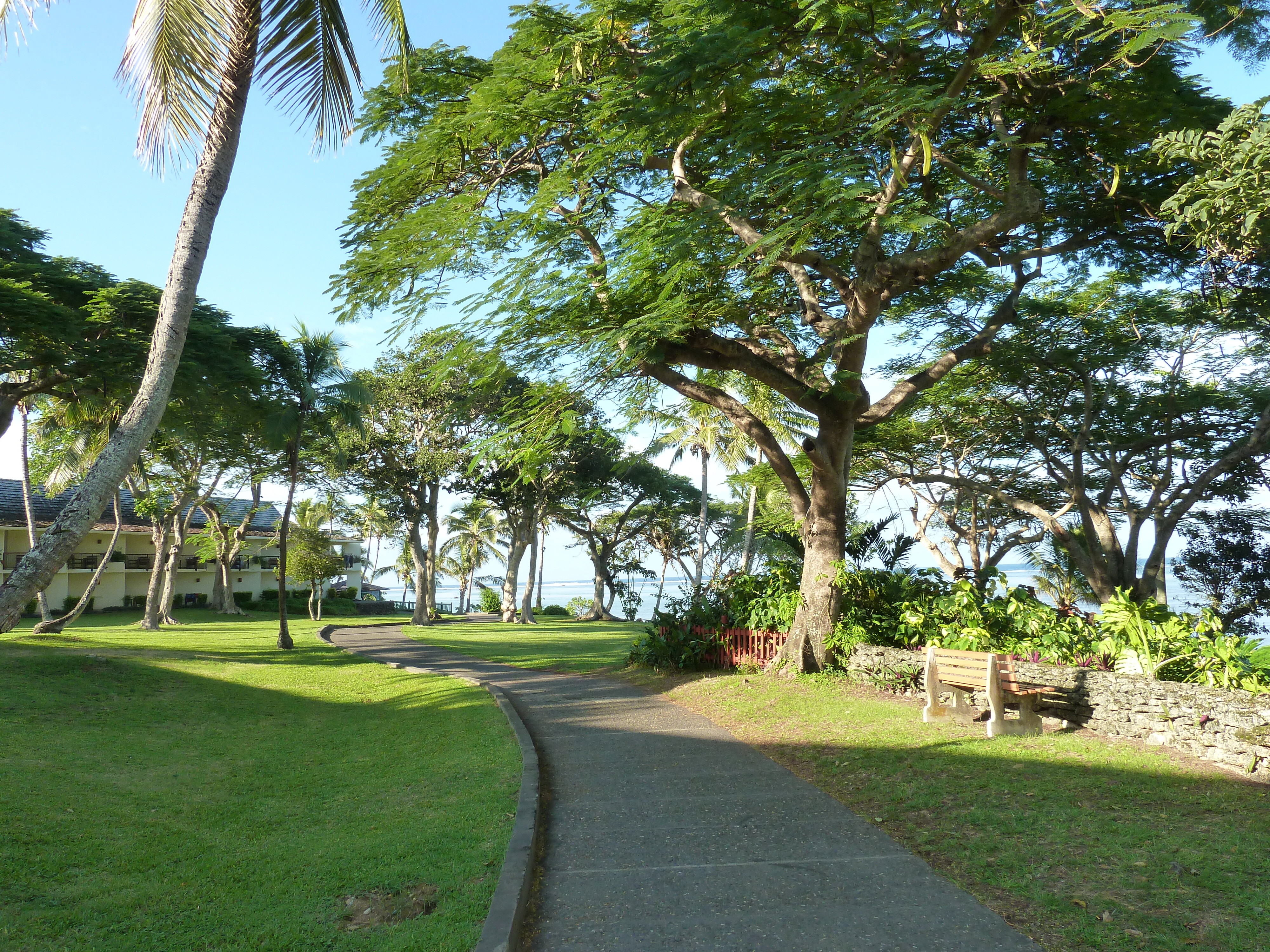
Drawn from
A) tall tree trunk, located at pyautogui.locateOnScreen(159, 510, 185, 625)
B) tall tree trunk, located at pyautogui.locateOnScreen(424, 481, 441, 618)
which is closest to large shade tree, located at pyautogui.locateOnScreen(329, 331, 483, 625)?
tall tree trunk, located at pyautogui.locateOnScreen(424, 481, 441, 618)

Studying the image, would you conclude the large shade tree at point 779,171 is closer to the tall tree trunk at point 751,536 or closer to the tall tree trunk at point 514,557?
the tall tree trunk at point 751,536

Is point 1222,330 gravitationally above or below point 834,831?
above

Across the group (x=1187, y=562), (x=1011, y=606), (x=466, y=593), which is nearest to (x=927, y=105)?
(x=1011, y=606)

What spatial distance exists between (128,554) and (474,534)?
19061 millimetres

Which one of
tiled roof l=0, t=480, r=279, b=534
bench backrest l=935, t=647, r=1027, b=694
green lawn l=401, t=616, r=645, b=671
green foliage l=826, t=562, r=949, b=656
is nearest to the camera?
bench backrest l=935, t=647, r=1027, b=694

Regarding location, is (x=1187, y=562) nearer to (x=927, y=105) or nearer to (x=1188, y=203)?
(x=1188, y=203)

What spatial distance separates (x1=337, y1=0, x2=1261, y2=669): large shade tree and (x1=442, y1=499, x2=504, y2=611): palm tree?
27.2m

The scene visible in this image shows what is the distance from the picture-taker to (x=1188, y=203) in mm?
9867

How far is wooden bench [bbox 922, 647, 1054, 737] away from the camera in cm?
840

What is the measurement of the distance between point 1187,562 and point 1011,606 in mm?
17132

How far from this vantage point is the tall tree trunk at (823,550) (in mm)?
12602

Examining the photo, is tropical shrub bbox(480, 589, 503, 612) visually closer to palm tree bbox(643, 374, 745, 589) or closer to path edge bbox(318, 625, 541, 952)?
palm tree bbox(643, 374, 745, 589)

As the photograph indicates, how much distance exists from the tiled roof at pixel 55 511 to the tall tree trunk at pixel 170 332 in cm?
3058

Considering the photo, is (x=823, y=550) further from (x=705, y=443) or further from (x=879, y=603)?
(x=705, y=443)
